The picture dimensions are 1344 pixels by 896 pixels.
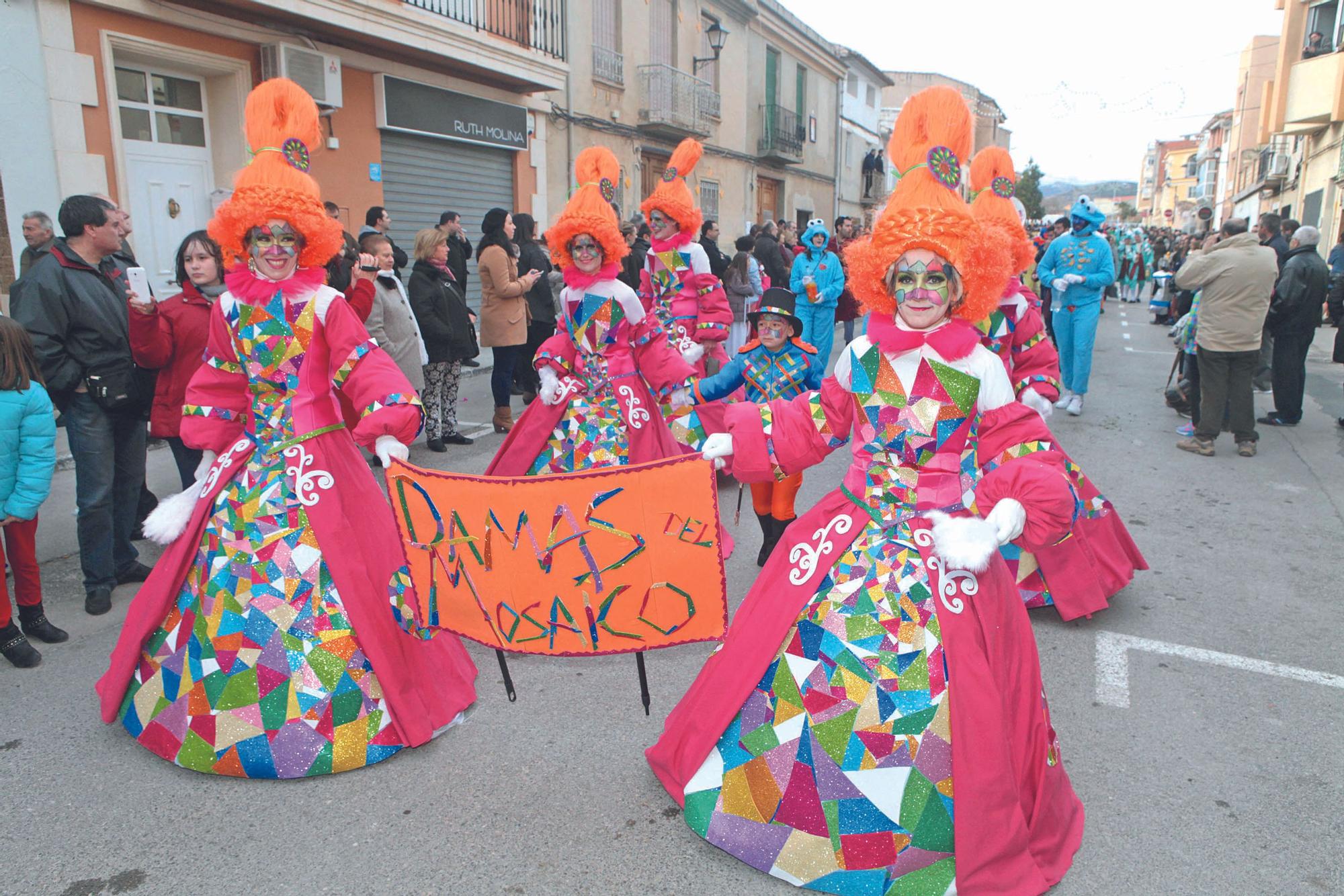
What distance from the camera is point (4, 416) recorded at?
12.1 feet

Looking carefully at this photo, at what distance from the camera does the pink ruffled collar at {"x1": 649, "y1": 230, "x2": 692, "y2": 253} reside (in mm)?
6980

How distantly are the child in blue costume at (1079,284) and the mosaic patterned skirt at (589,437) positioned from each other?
6.17m

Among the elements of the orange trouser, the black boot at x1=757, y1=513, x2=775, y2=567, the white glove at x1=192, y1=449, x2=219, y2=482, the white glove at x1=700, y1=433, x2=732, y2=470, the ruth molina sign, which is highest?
the ruth molina sign

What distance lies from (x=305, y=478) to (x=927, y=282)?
2201 mm

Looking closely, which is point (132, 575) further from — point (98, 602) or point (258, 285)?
point (258, 285)

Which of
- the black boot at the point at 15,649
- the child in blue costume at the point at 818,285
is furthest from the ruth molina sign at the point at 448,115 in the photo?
the black boot at the point at 15,649

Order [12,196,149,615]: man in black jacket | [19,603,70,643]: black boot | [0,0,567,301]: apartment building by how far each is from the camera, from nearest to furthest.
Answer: [19,603,70,643]: black boot → [12,196,149,615]: man in black jacket → [0,0,567,301]: apartment building

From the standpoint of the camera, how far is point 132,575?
191 inches

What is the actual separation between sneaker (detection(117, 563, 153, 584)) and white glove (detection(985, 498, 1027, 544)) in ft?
14.5

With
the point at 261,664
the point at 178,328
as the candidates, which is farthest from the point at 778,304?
the point at 178,328

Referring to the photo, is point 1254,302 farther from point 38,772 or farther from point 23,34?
point 23,34

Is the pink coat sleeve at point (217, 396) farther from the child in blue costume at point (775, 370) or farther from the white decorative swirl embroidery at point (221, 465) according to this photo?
the child in blue costume at point (775, 370)

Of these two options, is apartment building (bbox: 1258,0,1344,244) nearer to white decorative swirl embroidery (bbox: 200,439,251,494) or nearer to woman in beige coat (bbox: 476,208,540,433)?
woman in beige coat (bbox: 476,208,540,433)

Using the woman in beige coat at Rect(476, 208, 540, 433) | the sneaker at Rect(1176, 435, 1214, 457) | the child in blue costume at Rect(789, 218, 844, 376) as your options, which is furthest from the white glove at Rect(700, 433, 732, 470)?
the child in blue costume at Rect(789, 218, 844, 376)
